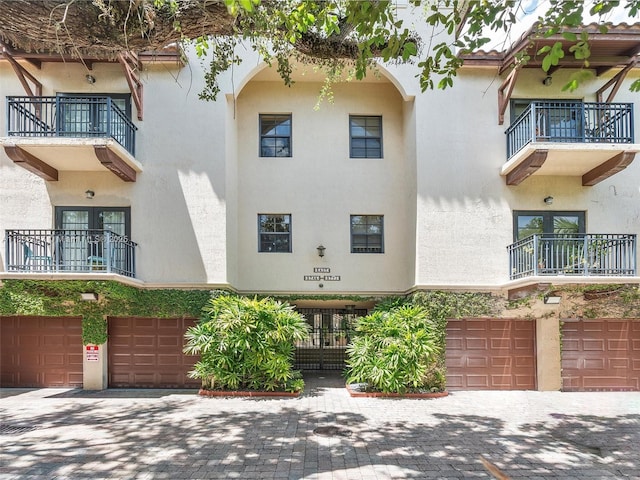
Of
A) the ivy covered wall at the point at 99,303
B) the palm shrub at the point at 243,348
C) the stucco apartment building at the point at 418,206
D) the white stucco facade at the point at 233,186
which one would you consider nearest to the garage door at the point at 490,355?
the stucco apartment building at the point at 418,206

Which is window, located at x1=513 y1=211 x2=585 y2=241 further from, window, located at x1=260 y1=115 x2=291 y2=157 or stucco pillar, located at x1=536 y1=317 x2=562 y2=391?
window, located at x1=260 y1=115 x2=291 y2=157

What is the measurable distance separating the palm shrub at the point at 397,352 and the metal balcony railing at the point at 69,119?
8.24 meters

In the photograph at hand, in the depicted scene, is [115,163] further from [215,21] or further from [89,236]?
[215,21]

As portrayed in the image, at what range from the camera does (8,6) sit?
488 centimetres

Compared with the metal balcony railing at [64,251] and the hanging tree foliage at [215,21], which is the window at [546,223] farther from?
the metal balcony railing at [64,251]

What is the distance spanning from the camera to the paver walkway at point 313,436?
636cm

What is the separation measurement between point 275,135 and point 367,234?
4.23 metres

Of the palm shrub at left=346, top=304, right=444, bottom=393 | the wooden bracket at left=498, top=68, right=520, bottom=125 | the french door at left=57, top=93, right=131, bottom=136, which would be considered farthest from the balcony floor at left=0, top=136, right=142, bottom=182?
the wooden bracket at left=498, top=68, right=520, bottom=125

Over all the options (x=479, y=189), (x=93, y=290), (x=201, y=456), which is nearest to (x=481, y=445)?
(x=201, y=456)

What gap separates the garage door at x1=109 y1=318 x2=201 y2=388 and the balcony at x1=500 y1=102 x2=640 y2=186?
32.9 feet

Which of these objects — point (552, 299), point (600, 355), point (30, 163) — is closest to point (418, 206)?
point (552, 299)

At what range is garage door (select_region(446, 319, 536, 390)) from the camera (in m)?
12.0

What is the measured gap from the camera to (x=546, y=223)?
483 inches

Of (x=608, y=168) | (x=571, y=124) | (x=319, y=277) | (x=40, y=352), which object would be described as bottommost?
(x=40, y=352)
